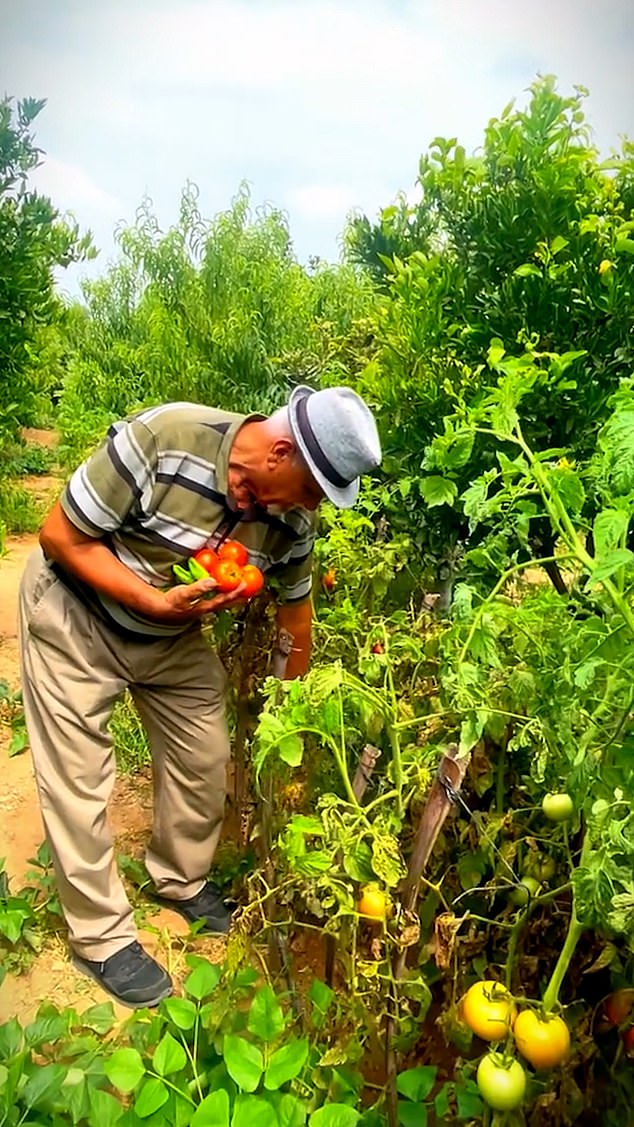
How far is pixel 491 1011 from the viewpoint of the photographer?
1.24 metres

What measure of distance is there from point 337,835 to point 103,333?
5.98 meters

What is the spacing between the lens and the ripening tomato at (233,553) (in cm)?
199

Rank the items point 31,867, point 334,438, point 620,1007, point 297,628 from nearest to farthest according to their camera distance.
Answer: point 620,1007 < point 334,438 < point 297,628 < point 31,867

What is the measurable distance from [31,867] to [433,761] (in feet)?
4.97

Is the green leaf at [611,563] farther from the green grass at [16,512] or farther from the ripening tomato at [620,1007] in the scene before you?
the green grass at [16,512]

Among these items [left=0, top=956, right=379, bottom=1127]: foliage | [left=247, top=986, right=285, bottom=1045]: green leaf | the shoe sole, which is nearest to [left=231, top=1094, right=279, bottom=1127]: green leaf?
[left=0, top=956, right=379, bottom=1127]: foliage

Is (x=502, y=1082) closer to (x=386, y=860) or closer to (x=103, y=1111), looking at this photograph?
(x=386, y=860)

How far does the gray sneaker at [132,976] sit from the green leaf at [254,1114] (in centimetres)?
78

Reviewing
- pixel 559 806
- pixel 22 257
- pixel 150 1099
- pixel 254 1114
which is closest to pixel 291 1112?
pixel 254 1114

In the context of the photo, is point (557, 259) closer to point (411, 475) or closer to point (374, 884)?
point (411, 475)

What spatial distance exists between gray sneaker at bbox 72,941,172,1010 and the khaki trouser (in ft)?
0.09

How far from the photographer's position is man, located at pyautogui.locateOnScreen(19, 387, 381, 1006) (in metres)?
1.92

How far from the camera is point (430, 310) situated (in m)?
2.20

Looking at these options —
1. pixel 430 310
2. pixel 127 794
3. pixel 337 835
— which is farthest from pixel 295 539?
pixel 127 794
